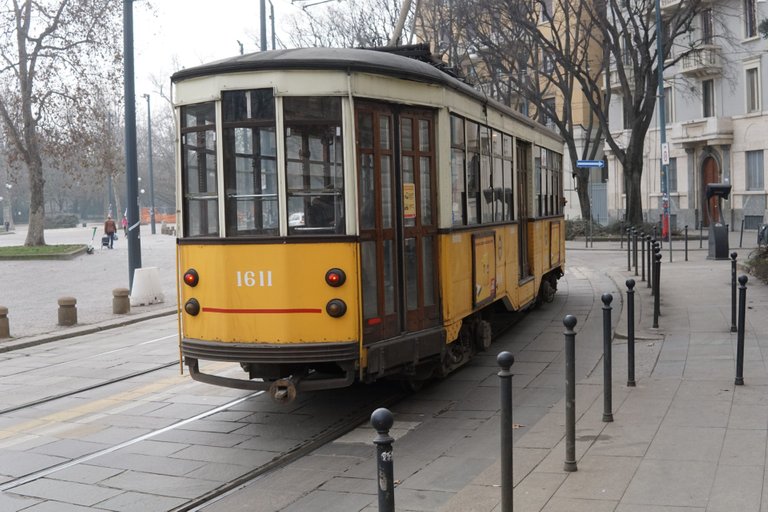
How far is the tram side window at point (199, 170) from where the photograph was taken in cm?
808

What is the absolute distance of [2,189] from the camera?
341 feet

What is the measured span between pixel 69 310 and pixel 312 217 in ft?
32.6

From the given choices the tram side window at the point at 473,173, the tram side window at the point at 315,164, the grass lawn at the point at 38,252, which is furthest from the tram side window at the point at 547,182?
the grass lawn at the point at 38,252

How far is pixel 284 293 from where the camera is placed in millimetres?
7727

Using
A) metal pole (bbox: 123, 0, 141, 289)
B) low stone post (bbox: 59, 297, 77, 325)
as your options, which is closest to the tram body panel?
low stone post (bbox: 59, 297, 77, 325)

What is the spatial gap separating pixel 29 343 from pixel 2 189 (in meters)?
97.9

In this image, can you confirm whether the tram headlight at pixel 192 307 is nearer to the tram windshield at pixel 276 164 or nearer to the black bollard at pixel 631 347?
the tram windshield at pixel 276 164

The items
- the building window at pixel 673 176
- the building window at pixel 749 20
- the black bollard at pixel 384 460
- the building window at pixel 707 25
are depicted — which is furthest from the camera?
the building window at pixel 673 176

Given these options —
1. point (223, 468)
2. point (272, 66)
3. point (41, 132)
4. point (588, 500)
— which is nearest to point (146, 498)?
point (223, 468)

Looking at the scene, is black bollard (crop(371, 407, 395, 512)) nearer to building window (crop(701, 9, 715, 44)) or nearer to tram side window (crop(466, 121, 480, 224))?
tram side window (crop(466, 121, 480, 224))

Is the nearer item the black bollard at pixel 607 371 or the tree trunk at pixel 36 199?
the black bollard at pixel 607 371

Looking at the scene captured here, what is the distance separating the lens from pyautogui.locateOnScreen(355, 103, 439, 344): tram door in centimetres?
802

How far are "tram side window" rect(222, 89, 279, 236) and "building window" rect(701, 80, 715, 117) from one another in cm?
4114

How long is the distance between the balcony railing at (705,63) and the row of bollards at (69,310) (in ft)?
110
